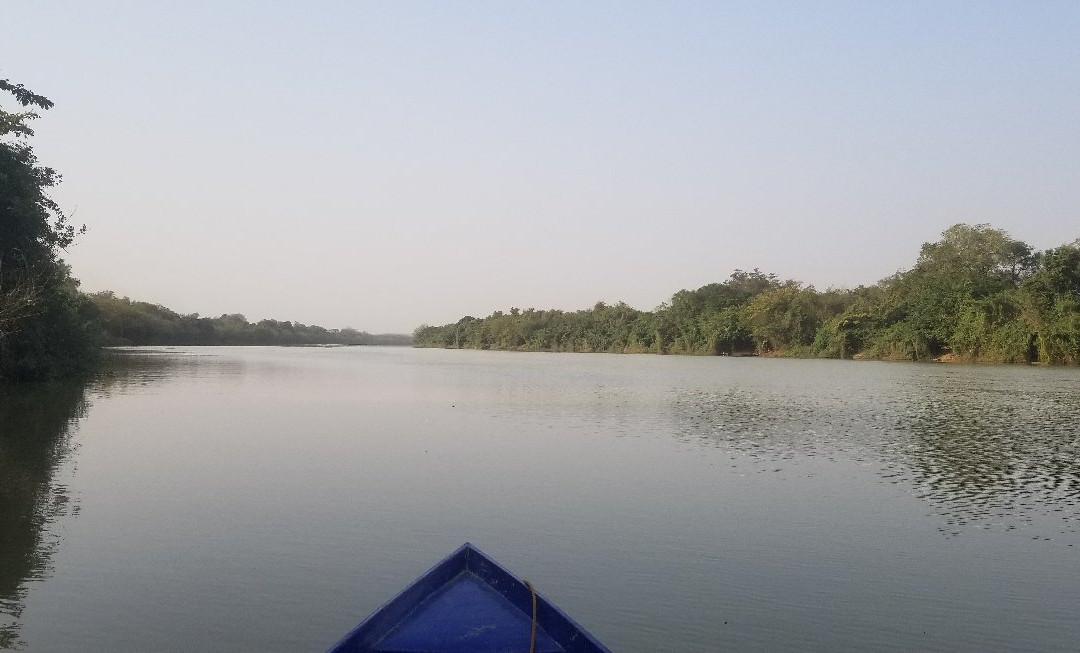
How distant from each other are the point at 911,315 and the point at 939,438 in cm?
4861

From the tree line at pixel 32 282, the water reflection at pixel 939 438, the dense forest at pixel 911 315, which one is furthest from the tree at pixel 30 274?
the dense forest at pixel 911 315

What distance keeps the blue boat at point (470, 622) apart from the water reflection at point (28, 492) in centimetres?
275

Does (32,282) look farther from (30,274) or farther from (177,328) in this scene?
(177,328)

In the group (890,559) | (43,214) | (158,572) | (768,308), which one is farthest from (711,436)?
(768,308)

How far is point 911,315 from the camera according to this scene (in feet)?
202

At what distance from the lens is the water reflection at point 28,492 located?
21.6 feet

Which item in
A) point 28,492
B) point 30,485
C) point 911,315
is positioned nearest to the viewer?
point 28,492

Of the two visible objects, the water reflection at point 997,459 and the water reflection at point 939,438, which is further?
the water reflection at point 939,438

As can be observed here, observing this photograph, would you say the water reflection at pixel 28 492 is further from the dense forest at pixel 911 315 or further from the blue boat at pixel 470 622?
the dense forest at pixel 911 315

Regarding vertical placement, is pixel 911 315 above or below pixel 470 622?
above

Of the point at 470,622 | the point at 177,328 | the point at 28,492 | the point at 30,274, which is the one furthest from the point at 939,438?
the point at 177,328

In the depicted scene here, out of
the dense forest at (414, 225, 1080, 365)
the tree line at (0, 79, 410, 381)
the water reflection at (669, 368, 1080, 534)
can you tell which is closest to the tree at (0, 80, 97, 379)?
the tree line at (0, 79, 410, 381)

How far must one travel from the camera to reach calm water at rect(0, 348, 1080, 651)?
20.0 feet

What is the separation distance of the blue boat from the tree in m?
15.3
